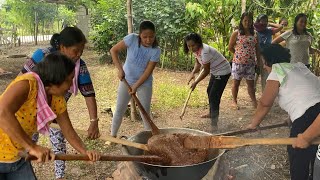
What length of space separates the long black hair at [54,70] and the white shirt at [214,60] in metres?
Answer: 2.75

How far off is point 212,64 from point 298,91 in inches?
79.9

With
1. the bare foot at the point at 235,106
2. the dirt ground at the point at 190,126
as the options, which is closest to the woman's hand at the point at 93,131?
the dirt ground at the point at 190,126

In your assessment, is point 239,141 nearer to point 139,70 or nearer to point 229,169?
point 229,169

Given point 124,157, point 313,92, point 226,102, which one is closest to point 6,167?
point 124,157

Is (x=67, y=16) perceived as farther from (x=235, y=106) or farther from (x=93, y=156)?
(x=93, y=156)

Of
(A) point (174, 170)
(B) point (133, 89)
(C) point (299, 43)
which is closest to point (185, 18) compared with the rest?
(C) point (299, 43)

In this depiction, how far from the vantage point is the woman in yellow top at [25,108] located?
1764 mm

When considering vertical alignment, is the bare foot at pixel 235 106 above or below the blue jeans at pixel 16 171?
below

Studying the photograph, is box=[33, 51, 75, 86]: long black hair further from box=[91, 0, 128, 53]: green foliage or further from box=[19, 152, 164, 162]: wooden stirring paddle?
box=[91, 0, 128, 53]: green foliage

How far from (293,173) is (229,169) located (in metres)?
0.92

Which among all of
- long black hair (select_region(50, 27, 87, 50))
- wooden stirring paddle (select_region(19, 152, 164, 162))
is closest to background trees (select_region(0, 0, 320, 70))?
wooden stirring paddle (select_region(19, 152, 164, 162))

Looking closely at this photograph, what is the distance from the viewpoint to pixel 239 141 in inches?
102

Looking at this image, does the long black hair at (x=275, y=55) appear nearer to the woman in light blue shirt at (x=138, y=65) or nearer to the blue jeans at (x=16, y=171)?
the woman in light blue shirt at (x=138, y=65)

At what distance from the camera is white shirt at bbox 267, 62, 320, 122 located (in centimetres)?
258
